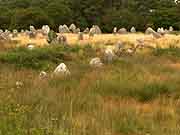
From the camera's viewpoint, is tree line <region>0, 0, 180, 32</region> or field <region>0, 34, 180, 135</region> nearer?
field <region>0, 34, 180, 135</region>

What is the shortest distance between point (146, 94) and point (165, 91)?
1.67 feet

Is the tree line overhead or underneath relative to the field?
overhead

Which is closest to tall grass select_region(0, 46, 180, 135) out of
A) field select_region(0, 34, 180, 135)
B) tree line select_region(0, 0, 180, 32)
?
field select_region(0, 34, 180, 135)

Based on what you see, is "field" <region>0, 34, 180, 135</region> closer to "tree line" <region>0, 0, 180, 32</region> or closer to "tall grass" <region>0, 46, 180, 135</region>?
"tall grass" <region>0, 46, 180, 135</region>

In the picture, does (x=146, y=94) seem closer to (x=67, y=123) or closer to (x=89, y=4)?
(x=67, y=123)

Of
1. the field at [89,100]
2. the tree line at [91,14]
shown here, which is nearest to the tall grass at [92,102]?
the field at [89,100]

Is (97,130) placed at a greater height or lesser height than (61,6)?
lesser

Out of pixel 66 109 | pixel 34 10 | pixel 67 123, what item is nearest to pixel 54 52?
pixel 66 109

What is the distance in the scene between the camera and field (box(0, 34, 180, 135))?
5492 mm

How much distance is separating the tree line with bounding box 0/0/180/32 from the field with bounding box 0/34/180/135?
23.0m

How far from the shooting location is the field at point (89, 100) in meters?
5.49

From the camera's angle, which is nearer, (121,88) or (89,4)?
(121,88)

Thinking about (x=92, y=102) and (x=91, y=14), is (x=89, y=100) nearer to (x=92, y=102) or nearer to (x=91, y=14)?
(x=92, y=102)

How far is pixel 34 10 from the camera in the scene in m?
35.9
